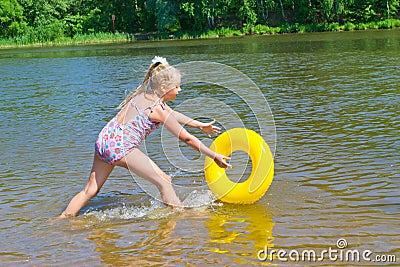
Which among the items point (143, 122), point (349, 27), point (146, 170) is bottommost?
point (146, 170)

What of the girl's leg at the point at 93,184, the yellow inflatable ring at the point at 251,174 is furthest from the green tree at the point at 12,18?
the yellow inflatable ring at the point at 251,174

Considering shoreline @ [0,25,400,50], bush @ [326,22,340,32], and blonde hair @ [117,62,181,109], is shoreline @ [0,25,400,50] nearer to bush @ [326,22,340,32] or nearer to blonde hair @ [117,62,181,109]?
bush @ [326,22,340,32]

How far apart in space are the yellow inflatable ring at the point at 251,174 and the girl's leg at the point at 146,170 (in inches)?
24.0

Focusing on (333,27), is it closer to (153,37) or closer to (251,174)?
(153,37)

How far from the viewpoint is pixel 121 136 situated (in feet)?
19.4

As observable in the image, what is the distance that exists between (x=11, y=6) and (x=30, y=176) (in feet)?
207

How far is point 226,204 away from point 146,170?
3.63 ft

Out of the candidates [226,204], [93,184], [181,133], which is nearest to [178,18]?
[226,204]

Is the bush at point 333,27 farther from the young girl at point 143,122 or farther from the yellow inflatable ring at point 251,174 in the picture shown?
the young girl at point 143,122

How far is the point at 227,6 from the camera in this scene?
5606 cm

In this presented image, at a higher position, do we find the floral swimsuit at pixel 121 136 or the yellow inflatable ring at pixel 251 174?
the floral swimsuit at pixel 121 136

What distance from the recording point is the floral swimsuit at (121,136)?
5918 mm

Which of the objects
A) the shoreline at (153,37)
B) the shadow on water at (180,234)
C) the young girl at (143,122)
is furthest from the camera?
the shoreline at (153,37)

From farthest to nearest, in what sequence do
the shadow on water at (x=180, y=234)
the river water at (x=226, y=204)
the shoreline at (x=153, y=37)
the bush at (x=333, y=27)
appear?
the shoreline at (x=153, y=37) → the bush at (x=333, y=27) → the river water at (x=226, y=204) → the shadow on water at (x=180, y=234)
